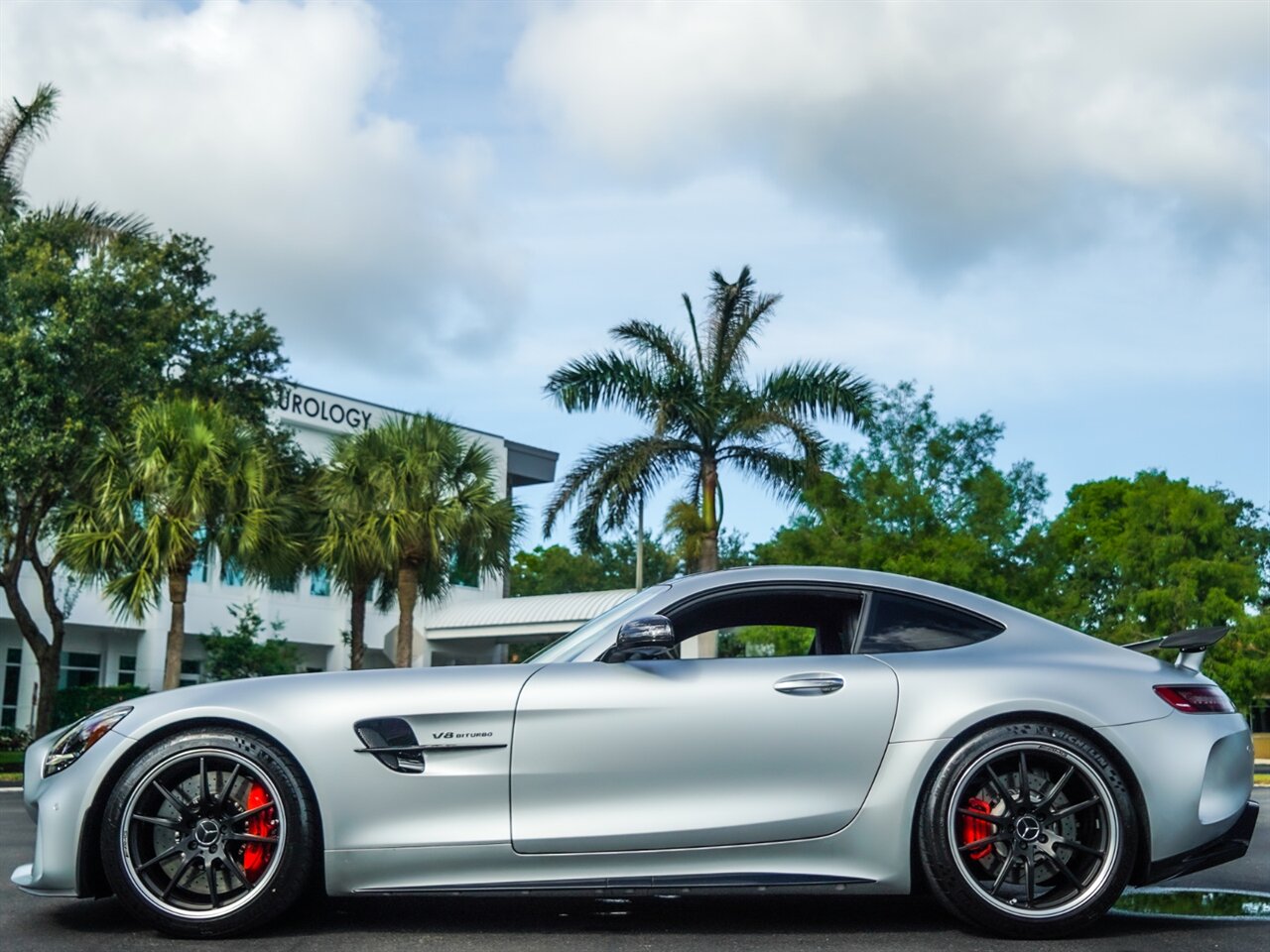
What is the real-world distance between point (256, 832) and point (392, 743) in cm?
55

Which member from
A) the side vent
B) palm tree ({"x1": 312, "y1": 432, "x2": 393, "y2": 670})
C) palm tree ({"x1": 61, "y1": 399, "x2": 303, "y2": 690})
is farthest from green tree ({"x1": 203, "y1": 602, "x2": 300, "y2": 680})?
the side vent

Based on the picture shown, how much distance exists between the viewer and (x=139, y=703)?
5.02 meters

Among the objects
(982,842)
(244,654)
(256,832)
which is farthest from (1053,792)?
(244,654)

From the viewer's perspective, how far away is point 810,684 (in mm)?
4953

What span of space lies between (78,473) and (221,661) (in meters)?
12.5

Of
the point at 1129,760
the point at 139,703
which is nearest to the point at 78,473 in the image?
the point at 139,703

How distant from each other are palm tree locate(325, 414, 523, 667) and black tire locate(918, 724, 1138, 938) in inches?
853

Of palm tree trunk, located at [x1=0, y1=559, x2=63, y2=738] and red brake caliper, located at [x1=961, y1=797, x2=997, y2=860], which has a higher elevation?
palm tree trunk, located at [x1=0, y1=559, x2=63, y2=738]

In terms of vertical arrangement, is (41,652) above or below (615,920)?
above

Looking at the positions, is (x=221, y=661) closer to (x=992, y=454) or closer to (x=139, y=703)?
(x=992, y=454)

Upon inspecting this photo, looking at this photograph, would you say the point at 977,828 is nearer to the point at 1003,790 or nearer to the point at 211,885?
the point at 1003,790

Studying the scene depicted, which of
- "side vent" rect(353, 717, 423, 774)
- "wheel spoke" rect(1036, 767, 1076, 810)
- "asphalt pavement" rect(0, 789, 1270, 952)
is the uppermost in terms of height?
"side vent" rect(353, 717, 423, 774)

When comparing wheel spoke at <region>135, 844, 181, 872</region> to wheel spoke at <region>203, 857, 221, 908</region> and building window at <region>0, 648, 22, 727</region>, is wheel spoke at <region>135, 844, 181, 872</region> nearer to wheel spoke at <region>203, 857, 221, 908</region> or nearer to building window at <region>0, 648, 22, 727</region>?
wheel spoke at <region>203, 857, 221, 908</region>

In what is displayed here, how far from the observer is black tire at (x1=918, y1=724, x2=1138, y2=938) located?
480 cm
